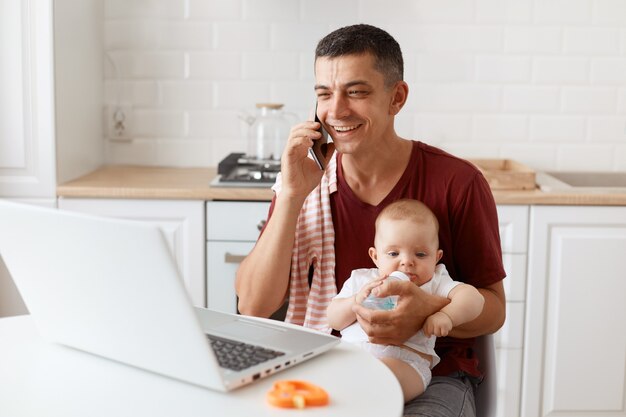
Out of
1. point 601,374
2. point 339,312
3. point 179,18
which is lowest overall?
point 601,374

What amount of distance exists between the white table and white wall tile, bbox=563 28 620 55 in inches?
90.2

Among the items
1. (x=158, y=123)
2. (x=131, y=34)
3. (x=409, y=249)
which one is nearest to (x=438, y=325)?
(x=409, y=249)

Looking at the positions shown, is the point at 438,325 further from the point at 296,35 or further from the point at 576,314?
the point at 296,35

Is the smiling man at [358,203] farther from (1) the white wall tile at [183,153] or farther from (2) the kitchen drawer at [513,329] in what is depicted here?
(1) the white wall tile at [183,153]

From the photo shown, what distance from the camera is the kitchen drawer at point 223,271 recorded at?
9.30 ft

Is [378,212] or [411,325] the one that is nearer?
[411,325]

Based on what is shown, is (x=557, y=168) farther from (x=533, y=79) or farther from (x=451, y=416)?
(x=451, y=416)

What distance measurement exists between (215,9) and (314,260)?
1657mm

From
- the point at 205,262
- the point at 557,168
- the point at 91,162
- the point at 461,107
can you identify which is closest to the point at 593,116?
the point at 557,168

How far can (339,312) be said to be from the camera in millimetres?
1720

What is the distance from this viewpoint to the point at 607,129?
336 centimetres

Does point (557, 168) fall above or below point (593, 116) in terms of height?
below

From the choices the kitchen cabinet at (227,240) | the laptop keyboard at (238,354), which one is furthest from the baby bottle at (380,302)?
the kitchen cabinet at (227,240)

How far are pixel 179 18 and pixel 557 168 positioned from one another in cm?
159
